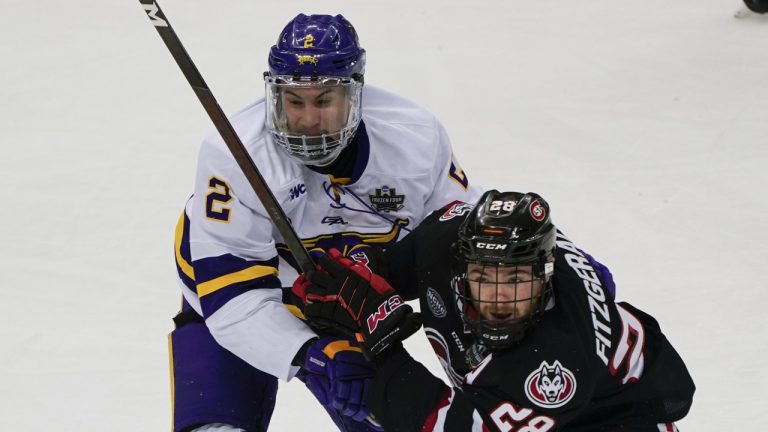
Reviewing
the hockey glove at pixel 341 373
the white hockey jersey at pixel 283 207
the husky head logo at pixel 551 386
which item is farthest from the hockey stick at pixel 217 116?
the husky head logo at pixel 551 386

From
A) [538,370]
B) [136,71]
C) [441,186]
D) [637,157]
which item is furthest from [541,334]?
[136,71]

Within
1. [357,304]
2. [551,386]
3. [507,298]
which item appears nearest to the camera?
[551,386]

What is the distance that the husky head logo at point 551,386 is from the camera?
2373mm

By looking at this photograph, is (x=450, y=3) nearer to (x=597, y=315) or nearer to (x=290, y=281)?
(x=290, y=281)

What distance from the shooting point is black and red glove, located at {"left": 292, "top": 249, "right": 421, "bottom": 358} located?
2596 mm

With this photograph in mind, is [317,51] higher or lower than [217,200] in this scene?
higher

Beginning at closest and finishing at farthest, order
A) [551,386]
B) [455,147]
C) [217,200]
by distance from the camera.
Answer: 1. [551,386]
2. [217,200]
3. [455,147]

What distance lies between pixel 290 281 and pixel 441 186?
50cm

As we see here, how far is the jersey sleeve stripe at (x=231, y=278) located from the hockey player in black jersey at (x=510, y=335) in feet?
0.50

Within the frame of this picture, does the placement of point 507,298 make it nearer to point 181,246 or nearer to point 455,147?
point 181,246

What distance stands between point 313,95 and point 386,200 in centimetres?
39

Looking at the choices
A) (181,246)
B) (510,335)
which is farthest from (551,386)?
(181,246)

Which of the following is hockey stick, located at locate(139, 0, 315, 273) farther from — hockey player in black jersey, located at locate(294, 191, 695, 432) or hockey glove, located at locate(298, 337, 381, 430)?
hockey glove, located at locate(298, 337, 381, 430)

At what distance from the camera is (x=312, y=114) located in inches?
112
